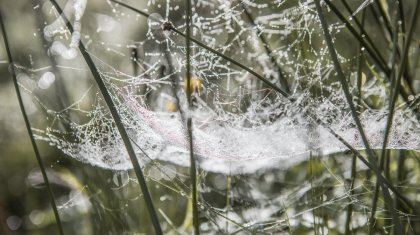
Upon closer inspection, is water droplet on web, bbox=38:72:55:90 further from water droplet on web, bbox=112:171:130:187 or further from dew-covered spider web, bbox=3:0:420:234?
water droplet on web, bbox=112:171:130:187

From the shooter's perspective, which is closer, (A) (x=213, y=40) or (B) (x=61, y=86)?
(B) (x=61, y=86)

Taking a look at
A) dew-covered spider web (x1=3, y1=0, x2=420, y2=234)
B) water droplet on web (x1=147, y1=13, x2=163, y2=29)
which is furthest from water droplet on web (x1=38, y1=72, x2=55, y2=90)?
water droplet on web (x1=147, y1=13, x2=163, y2=29)

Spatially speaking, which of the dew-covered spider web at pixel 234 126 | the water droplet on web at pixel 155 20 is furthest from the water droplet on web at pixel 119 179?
the water droplet on web at pixel 155 20

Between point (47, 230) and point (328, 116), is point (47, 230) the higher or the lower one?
the lower one

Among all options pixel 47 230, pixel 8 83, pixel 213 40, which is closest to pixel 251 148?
pixel 213 40

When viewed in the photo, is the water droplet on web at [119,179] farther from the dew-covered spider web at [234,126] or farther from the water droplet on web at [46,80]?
the water droplet on web at [46,80]

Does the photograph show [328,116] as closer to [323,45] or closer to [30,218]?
[323,45]

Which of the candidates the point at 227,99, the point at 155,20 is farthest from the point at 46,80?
the point at 227,99

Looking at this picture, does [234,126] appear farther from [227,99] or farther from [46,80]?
[46,80]
